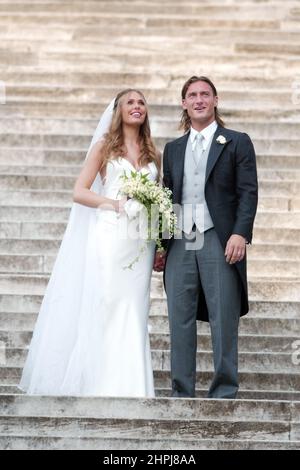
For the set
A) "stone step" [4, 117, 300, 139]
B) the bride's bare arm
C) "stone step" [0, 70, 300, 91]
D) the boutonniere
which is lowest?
the bride's bare arm

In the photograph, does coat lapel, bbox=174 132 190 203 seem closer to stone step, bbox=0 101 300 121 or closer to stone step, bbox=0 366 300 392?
stone step, bbox=0 366 300 392

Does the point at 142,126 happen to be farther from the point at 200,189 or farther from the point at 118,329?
the point at 118,329

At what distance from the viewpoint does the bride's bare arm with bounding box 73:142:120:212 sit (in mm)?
7906

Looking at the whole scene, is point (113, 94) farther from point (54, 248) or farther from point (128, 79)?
point (54, 248)

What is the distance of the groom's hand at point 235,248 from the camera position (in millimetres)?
7484

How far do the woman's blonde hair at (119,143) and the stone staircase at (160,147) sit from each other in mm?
1322

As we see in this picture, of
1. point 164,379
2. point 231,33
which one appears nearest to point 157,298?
point 164,379

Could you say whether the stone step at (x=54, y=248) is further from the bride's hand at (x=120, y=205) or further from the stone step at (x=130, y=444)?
the stone step at (x=130, y=444)

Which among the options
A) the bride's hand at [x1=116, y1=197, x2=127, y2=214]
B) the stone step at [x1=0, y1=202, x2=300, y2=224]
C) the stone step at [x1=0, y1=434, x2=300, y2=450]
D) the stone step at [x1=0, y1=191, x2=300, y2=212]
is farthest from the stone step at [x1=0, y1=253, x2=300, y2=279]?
the stone step at [x1=0, y1=434, x2=300, y2=450]

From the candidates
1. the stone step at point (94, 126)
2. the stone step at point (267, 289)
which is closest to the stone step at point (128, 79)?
the stone step at point (94, 126)

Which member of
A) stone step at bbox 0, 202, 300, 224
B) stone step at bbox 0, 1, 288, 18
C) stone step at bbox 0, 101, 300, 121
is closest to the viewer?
stone step at bbox 0, 202, 300, 224

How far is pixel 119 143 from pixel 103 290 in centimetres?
84

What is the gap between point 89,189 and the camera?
799 centimetres

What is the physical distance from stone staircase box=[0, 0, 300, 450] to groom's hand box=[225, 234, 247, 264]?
0.76 metres
